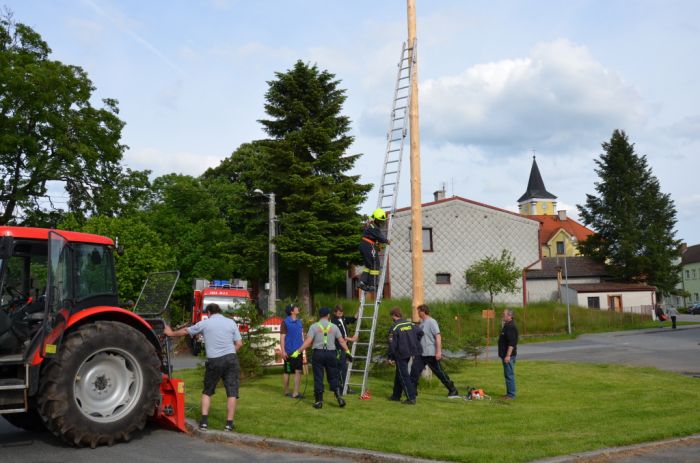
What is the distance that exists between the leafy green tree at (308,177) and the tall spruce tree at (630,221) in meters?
32.4

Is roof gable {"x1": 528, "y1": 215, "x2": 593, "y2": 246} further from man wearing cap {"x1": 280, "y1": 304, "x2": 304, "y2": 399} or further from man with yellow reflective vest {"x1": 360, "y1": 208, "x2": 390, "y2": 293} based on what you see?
man wearing cap {"x1": 280, "y1": 304, "x2": 304, "y2": 399}

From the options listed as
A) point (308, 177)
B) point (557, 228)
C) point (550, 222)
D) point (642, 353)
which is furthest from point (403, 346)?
point (550, 222)

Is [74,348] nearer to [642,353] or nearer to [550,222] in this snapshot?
[642,353]

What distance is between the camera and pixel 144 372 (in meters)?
8.95

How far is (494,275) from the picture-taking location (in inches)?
1763

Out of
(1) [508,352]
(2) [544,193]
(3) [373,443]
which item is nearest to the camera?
(3) [373,443]

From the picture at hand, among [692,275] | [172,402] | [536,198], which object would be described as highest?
[536,198]

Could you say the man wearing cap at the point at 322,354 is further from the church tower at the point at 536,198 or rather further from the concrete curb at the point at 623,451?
the church tower at the point at 536,198

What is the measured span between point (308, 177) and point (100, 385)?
93.0 feet

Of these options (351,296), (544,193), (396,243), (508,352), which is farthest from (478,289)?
(544,193)

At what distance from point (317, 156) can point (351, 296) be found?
16.4 m

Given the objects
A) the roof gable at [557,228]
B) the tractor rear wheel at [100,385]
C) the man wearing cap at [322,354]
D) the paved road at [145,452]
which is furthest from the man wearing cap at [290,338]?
the roof gable at [557,228]

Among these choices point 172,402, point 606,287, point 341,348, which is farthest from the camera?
point 606,287

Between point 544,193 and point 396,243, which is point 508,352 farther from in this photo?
point 544,193
